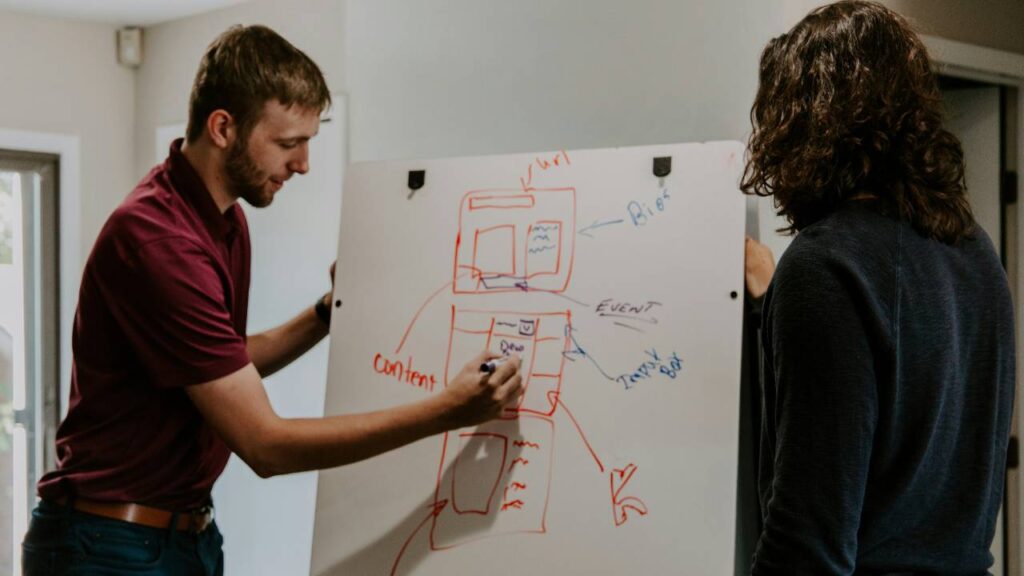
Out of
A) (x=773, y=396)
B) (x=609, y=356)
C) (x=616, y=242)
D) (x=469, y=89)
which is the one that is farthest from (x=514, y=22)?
(x=773, y=396)

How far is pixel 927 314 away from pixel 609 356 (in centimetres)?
67

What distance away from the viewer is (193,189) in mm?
1582

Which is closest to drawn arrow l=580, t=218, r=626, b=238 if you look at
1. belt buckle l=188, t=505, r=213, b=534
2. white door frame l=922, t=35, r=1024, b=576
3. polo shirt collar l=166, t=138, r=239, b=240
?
polo shirt collar l=166, t=138, r=239, b=240

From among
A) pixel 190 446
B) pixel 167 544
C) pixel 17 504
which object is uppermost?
pixel 190 446

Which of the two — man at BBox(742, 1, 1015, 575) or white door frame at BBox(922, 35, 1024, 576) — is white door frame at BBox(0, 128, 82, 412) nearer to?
white door frame at BBox(922, 35, 1024, 576)

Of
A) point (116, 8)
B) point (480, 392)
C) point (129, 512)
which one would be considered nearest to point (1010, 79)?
point (480, 392)

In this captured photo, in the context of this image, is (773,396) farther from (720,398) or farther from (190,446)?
(190,446)

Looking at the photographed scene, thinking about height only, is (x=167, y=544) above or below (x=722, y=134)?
below

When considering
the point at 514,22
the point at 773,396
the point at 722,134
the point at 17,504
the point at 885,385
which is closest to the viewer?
the point at 885,385

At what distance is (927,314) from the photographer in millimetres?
991

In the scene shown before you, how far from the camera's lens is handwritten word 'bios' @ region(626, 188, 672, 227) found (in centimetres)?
161

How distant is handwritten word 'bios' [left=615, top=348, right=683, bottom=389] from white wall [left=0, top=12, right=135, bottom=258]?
2.71 metres

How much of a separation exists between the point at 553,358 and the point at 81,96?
271 cm

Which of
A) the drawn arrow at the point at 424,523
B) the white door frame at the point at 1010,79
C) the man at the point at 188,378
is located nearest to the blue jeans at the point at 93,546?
the man at the point at 188,378
